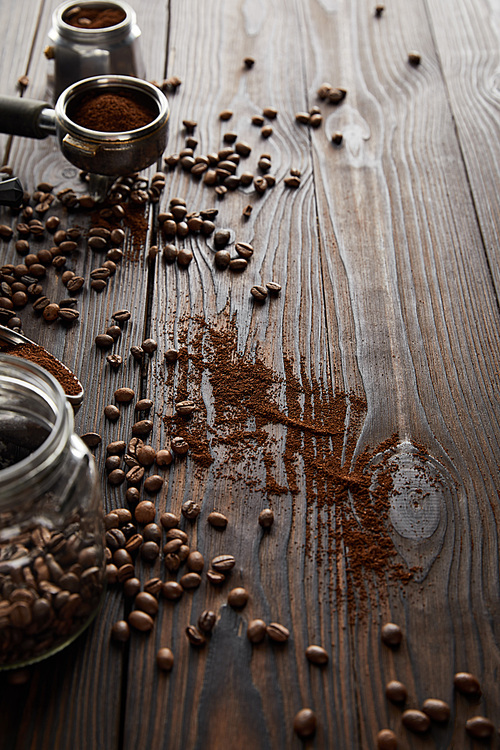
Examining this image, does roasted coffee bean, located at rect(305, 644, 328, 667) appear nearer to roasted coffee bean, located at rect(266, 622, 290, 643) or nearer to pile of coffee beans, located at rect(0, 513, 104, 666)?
roasted coffee bean, located at rect(266, 622, 290, 643)

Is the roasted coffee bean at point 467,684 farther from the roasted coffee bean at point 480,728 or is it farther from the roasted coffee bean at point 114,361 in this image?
the roasted coffee bean at point 114,361

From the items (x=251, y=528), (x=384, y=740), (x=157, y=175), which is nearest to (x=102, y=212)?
(x=157, y=175)

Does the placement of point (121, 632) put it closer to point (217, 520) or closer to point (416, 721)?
point (217, 520)

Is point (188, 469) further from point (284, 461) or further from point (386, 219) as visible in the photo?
point (386, 219)

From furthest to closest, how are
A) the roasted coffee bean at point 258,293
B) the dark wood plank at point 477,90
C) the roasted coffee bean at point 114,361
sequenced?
the dark wood plank at point 477,90 < the roasted coffee bean at point 258,293 < the roasted coffee bean at point 114,361

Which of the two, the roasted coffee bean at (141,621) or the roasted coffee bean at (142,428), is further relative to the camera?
the roasted coffee bean at (142,428)

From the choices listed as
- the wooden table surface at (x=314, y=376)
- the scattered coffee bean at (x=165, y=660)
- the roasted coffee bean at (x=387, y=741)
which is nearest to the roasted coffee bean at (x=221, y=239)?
the wooden table surface at (x=314, y=376)

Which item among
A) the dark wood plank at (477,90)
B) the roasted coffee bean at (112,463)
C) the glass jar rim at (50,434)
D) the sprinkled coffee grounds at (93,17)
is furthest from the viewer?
the sprinkled coffee grounds at (93,17)

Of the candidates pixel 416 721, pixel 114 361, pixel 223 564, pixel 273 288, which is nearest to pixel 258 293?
pixel 273 288
